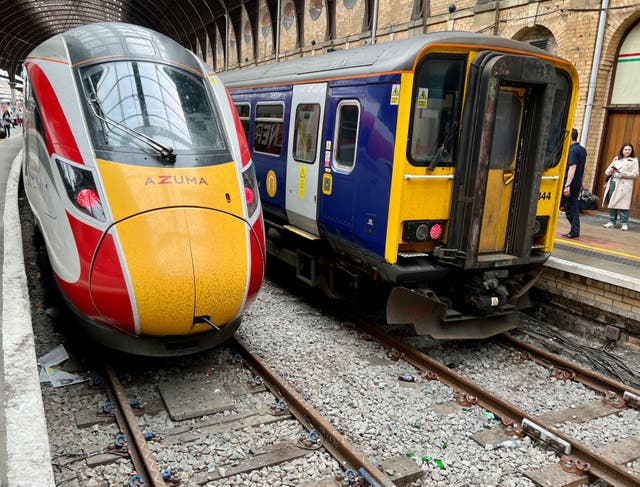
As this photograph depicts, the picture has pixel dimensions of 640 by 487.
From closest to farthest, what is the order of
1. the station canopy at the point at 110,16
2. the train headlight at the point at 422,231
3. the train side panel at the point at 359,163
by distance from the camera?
the train side panel at the point at 359,163 → the train headlight at the point at 422,231 → the station canopy at the point at 110,16

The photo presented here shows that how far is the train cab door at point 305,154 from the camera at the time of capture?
6730 mm

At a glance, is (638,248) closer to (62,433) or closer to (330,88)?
(330,88)

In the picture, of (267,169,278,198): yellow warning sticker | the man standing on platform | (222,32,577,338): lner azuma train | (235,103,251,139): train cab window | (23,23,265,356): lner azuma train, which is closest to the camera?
(23,23,265,356): lner azuma train

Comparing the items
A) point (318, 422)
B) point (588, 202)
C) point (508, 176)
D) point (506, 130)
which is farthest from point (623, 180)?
point (318, 422)

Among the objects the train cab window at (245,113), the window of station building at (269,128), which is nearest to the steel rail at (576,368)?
the window of station building at (269,128)

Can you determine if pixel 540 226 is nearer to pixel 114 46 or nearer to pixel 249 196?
pixel 249 196

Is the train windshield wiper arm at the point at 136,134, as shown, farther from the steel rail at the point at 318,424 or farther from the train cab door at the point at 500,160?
the train cab door at the point at 500,160

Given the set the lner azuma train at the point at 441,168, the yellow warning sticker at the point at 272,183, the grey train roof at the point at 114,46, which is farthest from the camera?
the yellow warning sticker at the point at 272,183

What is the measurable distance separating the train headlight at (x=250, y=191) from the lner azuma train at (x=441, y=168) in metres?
1.27

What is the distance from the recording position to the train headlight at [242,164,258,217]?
4.91 meters

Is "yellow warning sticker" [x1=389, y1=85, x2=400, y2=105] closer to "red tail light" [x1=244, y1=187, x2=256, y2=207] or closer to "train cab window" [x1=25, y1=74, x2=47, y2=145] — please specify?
"red tail light" [x1=244, y1=187, x2=256, y2=207]

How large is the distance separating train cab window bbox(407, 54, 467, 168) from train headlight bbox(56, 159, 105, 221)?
115 inches

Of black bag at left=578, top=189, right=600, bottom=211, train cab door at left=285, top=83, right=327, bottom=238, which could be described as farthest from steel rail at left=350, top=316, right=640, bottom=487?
black bag at left=578, top=189, right=600, bottom=211

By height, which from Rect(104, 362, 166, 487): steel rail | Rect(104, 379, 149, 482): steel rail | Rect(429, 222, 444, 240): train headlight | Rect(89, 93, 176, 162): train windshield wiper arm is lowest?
Rect(104, 379, 149, 482): steel rail
